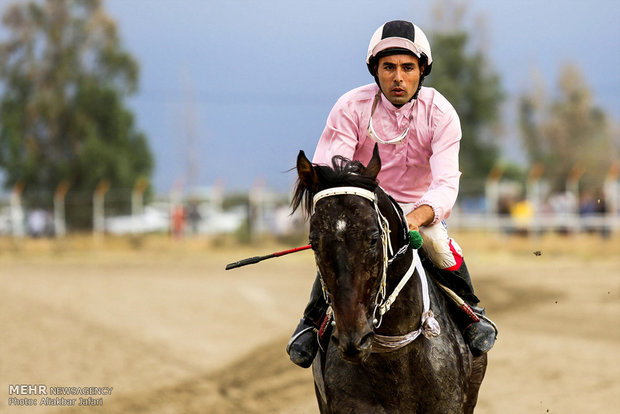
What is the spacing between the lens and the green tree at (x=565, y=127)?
2351 inches

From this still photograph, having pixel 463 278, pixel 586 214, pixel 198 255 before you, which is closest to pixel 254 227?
pixel 198 255

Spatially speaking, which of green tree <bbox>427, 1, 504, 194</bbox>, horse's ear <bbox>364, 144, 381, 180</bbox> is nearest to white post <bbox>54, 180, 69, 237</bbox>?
green tree <bbox>427, 1, 504, 194</bbox>

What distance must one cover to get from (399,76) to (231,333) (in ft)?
36.0

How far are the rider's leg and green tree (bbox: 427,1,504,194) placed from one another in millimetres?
46640

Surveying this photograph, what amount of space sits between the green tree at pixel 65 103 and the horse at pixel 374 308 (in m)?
39.6

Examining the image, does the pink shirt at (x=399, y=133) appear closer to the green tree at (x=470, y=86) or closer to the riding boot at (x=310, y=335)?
the riding boot at (x=310, y=335)

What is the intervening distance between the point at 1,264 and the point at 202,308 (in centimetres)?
1186

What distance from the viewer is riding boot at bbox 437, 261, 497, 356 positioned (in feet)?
16.7

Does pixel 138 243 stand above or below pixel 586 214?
below

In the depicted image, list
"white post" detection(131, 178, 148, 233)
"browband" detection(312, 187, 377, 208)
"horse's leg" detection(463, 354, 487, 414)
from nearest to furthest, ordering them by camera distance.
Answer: "browband" detection(312, 187, 377, 208) → "horse's leg" detection(463, 354, 487, 414) → "white post" detection(131, 178, 148, 233)

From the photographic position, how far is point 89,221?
114 feet

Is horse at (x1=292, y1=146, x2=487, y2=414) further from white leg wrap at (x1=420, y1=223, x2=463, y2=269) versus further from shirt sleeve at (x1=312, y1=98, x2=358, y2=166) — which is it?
shirt sleeve at (x1=312, y1=98, x2=358, y2=166)

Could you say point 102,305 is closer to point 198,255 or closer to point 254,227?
point 198,255

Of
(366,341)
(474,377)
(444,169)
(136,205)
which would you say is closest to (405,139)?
(444,169)
